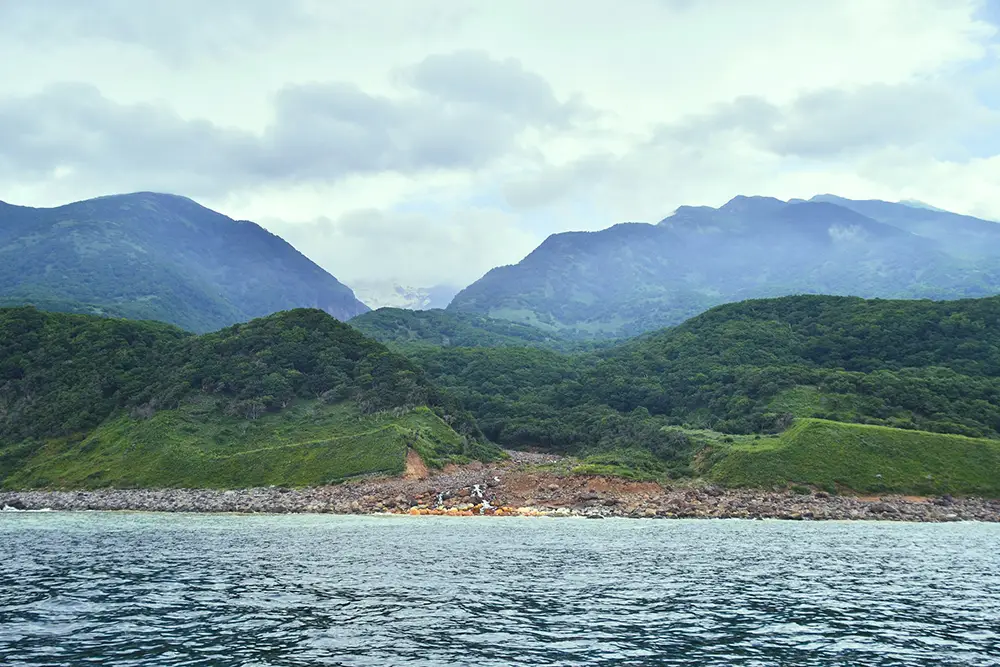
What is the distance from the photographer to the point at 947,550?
56188 mm

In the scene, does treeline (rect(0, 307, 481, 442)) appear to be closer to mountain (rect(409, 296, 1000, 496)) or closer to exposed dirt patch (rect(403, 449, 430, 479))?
exposed dirt patch (rect(403, 449, 430, 479))

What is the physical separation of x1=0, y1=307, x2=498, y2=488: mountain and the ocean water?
2075 inches

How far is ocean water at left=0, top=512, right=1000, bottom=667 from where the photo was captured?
82.3ft

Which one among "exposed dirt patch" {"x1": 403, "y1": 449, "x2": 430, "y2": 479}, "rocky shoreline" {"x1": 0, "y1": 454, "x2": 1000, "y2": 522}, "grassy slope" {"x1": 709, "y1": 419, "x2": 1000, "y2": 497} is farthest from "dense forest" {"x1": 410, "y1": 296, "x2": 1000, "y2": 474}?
"exposed dirt patch" {"x1": 403, "y1": 449, "x2": 430, "y2": 479}

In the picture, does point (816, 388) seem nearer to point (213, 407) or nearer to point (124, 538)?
point (213, 407)

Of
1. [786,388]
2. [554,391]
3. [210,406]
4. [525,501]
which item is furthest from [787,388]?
[210,406]

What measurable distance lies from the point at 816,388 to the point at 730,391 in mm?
18663

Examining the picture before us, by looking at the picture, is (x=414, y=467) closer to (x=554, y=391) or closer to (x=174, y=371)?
(x=174, y=371)

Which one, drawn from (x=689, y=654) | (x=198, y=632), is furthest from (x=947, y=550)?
(x=198, y=632)

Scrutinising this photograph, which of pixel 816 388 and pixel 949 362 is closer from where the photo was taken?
pixel 816 388

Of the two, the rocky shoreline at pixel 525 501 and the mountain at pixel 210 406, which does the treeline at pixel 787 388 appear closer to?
the rocky shoreline at pixel 525 501

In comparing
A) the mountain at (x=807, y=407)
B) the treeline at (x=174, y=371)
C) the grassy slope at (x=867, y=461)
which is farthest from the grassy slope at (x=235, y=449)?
the grassy slope at (x=867, y=461)

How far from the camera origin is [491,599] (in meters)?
34.3

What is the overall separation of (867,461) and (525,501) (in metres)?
52.5
